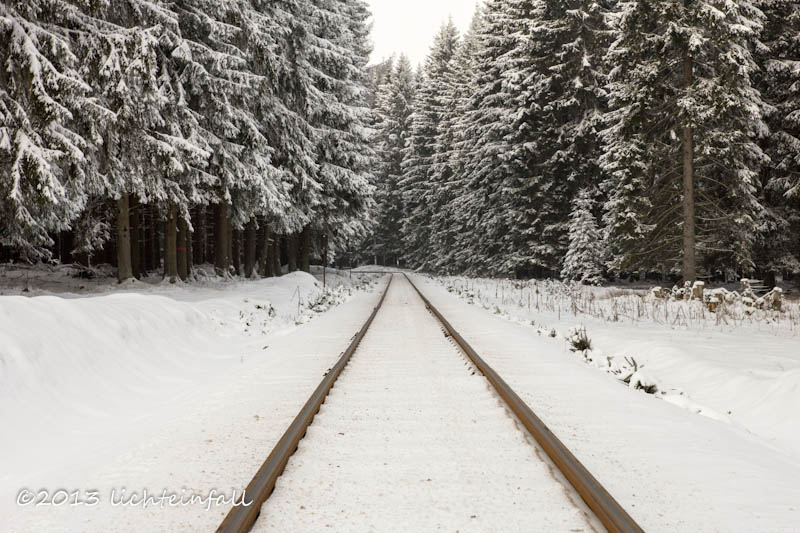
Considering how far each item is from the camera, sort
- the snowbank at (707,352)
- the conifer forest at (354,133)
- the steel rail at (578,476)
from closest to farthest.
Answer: the steel rail at (578,476)
the snowbank at (707,352)
the conifer forest at (354,133)

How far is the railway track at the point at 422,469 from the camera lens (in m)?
2.97

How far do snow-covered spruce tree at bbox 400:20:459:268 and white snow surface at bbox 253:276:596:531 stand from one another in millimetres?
43420

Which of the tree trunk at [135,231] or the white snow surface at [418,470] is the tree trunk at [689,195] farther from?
the tree trunk at [135,231]

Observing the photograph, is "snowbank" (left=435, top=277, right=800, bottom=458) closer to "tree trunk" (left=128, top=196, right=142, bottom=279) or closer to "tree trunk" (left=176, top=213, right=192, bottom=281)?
"tree trunk" (left=176, top=213, right=192, bottom=281)

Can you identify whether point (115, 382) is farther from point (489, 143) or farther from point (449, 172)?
point (449, 172)

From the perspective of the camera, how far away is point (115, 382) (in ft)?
21.2

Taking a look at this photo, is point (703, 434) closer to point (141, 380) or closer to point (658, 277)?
point (141, 380)

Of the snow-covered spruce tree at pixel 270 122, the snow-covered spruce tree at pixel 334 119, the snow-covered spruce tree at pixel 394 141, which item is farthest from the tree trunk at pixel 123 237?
the snow-covered spruce tree at pixel 394 141

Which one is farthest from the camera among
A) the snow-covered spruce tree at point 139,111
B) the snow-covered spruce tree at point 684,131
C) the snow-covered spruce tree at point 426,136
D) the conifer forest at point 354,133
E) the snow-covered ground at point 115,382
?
the snow-covered spruce tree at point 426,136

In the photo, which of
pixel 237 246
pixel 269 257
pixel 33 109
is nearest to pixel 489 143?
pixel 269 257

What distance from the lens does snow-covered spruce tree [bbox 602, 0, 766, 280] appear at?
620 inches

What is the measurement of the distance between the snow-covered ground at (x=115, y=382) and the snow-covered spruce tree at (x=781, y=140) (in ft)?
59.2

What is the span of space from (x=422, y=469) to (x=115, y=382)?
4.80 meters

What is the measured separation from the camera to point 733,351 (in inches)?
329
